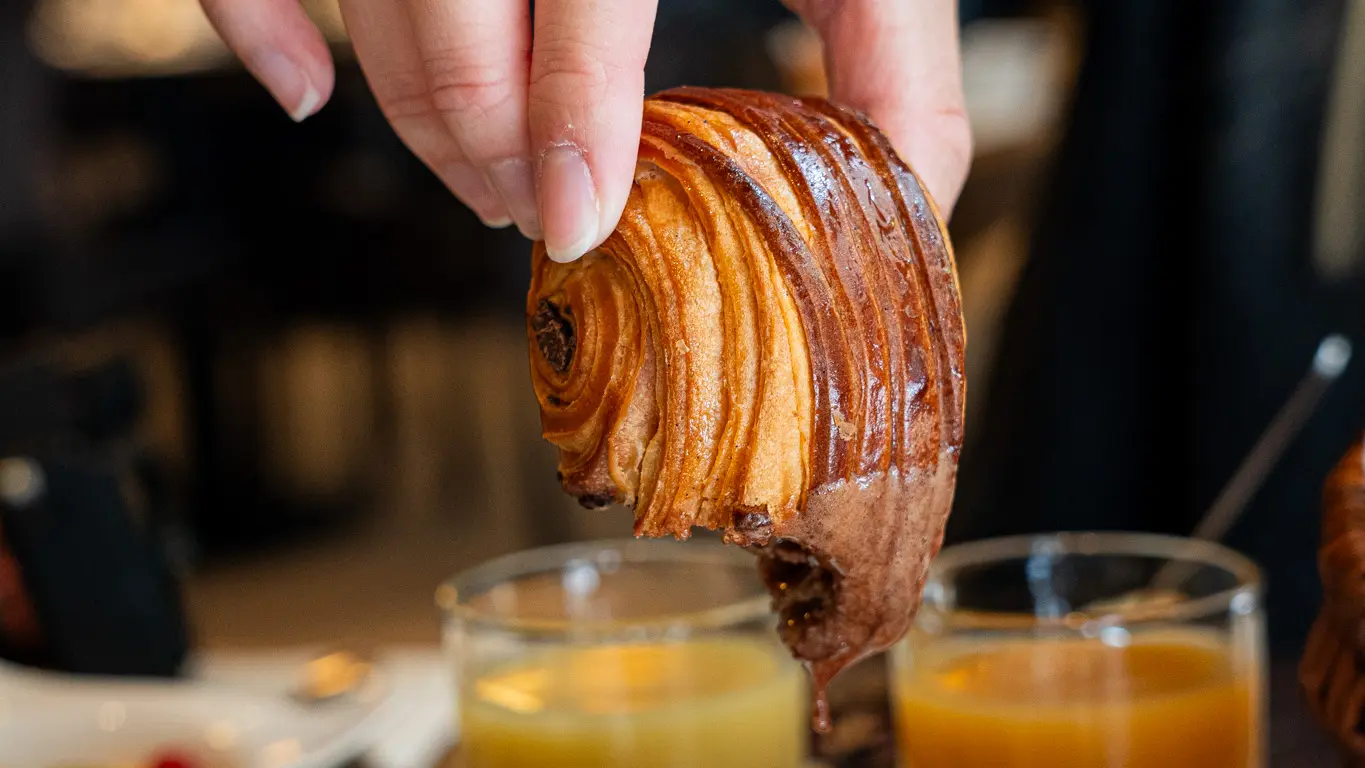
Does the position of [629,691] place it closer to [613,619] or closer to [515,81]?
[613,619]

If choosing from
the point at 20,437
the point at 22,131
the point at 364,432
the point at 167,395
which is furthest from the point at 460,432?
the point at 20,437

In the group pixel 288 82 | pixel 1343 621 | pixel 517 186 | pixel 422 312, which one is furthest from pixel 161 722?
pixel 422 312

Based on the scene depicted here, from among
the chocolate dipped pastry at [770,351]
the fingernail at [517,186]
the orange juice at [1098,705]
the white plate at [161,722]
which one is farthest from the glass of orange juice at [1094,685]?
the white plate at [161,722]

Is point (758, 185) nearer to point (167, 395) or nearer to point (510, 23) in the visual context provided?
point (510, 23)

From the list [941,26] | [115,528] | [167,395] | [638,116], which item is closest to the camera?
[638,116]

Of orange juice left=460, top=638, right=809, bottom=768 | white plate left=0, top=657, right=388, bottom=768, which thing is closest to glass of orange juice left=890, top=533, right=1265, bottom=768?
orange juice left=460, top=638, right=809, bottom=768

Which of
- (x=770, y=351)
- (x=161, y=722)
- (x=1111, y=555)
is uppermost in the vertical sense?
(x=770, y=351)
